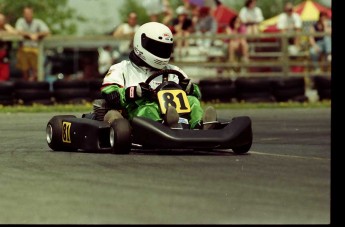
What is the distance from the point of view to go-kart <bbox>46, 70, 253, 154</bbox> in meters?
9.00

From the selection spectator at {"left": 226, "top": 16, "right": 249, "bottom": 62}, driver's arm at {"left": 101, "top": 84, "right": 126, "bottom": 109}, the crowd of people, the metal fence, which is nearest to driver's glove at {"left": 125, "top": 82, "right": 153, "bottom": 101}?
driver's arm at {"left": 101, "top": 84, "right": 126, "bottom": 109}

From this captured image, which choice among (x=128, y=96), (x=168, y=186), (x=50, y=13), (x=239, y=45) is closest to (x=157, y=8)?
(x=239, y=45)

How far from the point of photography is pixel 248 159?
29.6 ft

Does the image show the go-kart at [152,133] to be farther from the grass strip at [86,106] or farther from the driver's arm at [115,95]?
the grass strip at [86,106]

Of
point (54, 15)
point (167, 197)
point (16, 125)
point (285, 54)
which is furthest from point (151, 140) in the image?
point (54, 15)

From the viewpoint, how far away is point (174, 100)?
9.48 meters

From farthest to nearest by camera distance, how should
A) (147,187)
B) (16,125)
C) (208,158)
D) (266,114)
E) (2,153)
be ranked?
(266,114) → (16,125) → (2,153) → (208,158) → (147,187)

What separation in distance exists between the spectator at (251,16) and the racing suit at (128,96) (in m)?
10.4

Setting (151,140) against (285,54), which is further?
(285,54)

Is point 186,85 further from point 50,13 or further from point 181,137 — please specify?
point 50,13

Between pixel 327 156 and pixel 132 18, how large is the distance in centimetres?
1112

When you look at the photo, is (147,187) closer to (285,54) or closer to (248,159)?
(248,159)

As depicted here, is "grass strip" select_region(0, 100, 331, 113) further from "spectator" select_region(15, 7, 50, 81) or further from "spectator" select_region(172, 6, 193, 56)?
"spectator" select_region(172, 6, 193, 56)

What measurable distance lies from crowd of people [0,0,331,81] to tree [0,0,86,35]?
21355 millimetres
